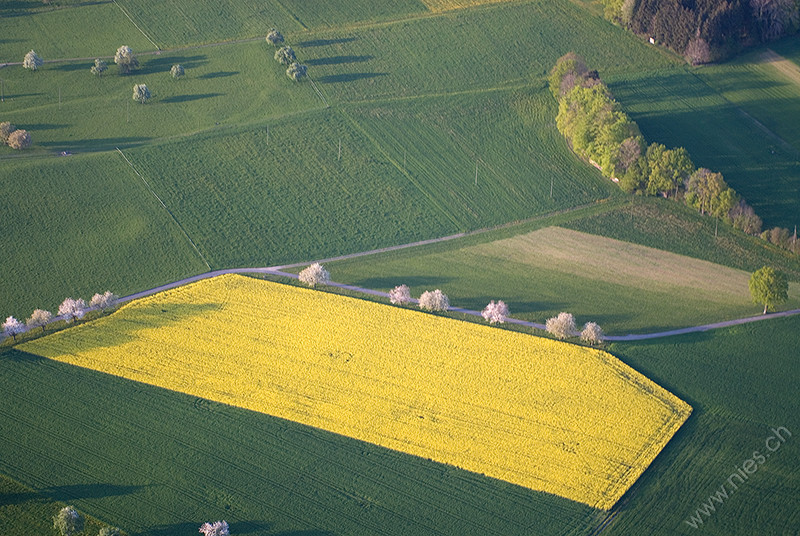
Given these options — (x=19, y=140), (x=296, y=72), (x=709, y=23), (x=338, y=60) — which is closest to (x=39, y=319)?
(x=19, y=140)

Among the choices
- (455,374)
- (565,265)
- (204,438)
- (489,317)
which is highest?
(565,265)

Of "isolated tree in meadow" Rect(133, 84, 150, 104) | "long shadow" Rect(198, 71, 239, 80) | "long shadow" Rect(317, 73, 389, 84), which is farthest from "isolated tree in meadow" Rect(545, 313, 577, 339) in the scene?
"isolated tree in meadow" Rect(133, 84, 150, 104)

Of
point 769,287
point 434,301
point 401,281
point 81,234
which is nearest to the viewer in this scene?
point 769,287

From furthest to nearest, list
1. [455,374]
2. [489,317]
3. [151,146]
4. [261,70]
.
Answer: [261,70] → [151,146] → [489,317] → [455,374]

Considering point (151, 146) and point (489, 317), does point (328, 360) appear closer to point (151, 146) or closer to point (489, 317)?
point (489, 317)

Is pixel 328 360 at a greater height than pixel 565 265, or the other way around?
pixel 565 265

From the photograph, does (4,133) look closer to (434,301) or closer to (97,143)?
(97,143)

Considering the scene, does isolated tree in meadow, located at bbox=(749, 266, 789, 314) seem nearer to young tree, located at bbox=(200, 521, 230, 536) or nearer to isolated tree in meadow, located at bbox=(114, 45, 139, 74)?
young tree, located at bbox=(200, 521, 230, 536)

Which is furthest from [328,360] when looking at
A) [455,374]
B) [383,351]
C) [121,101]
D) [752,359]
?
[121,101]
